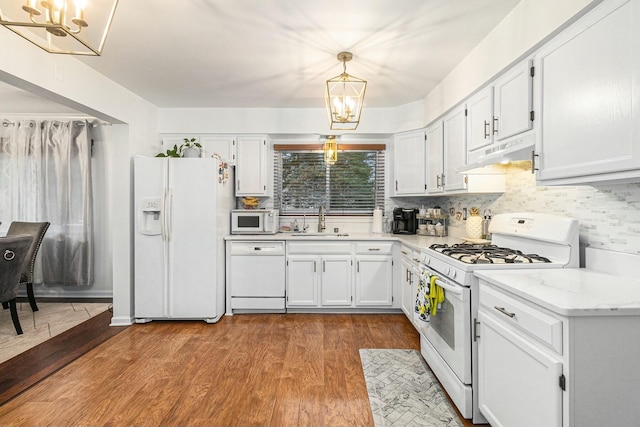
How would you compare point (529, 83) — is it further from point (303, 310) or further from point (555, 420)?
point (303, 310)

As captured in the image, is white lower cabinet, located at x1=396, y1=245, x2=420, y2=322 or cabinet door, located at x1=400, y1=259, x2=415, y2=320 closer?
white lower cabinet, located at x1=396, y1=245, x2=420, y2=322

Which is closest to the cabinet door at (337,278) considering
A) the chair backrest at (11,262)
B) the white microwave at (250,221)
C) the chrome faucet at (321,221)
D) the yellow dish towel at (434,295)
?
the chrome faucet at (321,221)

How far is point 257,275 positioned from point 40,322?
2.30 m

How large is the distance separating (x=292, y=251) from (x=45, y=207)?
336cm

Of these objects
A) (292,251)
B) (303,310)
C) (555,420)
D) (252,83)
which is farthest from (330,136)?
(555,420)

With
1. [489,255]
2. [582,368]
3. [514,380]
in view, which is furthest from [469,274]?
[582,368]

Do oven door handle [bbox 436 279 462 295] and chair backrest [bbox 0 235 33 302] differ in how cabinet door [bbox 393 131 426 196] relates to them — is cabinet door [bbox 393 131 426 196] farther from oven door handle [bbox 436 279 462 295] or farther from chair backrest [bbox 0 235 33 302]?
chair backrest [bbox 0 235 33 302]

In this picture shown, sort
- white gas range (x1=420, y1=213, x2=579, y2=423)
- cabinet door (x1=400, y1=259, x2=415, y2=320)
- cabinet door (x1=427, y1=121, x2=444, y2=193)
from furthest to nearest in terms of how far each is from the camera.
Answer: cabinet door (x1=427, y1=121, x2=444, y2=193)
cabinet door (x1=400, y1=259, x2=415, y2=320)
white gas range (x1=420, y1=213, x2=579, y2=423)

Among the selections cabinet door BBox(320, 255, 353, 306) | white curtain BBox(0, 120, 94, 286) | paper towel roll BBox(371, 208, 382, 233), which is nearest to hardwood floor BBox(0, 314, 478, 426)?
cabinet door BBox(320, 255, 353, 306)

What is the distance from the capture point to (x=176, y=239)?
3.50 metres

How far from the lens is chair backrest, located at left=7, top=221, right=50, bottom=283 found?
3.59 metres

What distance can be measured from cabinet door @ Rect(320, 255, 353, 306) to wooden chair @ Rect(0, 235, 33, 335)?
2929mm

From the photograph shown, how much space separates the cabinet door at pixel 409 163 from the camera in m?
3.82

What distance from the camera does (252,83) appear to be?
3305 mm
